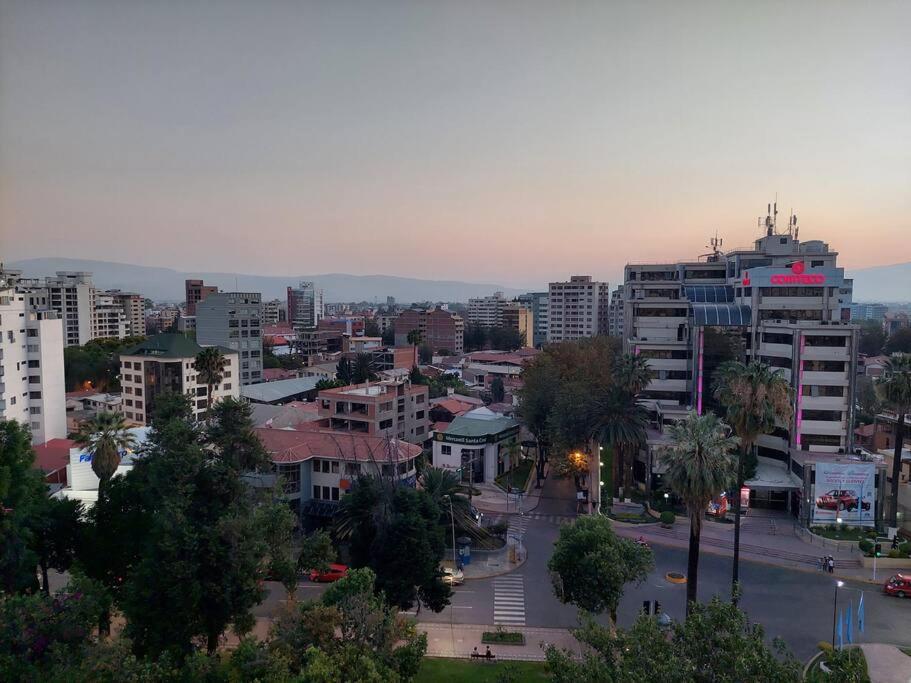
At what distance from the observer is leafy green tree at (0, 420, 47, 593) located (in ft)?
83.7

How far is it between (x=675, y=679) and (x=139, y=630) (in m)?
20.4

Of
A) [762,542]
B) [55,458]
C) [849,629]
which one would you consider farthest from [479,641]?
[55,458]

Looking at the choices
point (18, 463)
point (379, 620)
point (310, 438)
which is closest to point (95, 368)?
point (310, 438)

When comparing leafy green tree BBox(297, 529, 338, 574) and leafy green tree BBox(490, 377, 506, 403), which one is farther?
leafy green tree BBox(490, 377, 506, 403)

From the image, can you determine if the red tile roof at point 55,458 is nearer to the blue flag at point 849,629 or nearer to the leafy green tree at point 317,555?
the leafy green tree at point 317,555

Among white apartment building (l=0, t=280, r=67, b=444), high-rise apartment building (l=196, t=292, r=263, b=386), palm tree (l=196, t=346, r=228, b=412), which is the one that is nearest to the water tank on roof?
palm tree (l=196, t=346, r=228, b=412)

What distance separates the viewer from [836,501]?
43.5 m

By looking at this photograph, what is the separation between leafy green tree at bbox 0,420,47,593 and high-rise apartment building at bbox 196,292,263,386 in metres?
77.0

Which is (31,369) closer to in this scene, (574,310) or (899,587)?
(899,587)

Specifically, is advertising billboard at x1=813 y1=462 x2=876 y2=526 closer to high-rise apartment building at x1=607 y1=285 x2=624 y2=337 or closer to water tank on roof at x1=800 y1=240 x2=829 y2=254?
water tank on roof at x1=800 y1=240 x2=829 y2=254

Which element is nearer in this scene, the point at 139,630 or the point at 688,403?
the point at 139,630

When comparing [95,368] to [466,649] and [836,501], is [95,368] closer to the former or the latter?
[466,649]

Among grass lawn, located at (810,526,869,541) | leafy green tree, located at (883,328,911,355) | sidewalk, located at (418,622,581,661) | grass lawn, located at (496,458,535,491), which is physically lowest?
grass lawn, located at (496,458,535,491)

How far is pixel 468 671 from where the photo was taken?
26.0m
